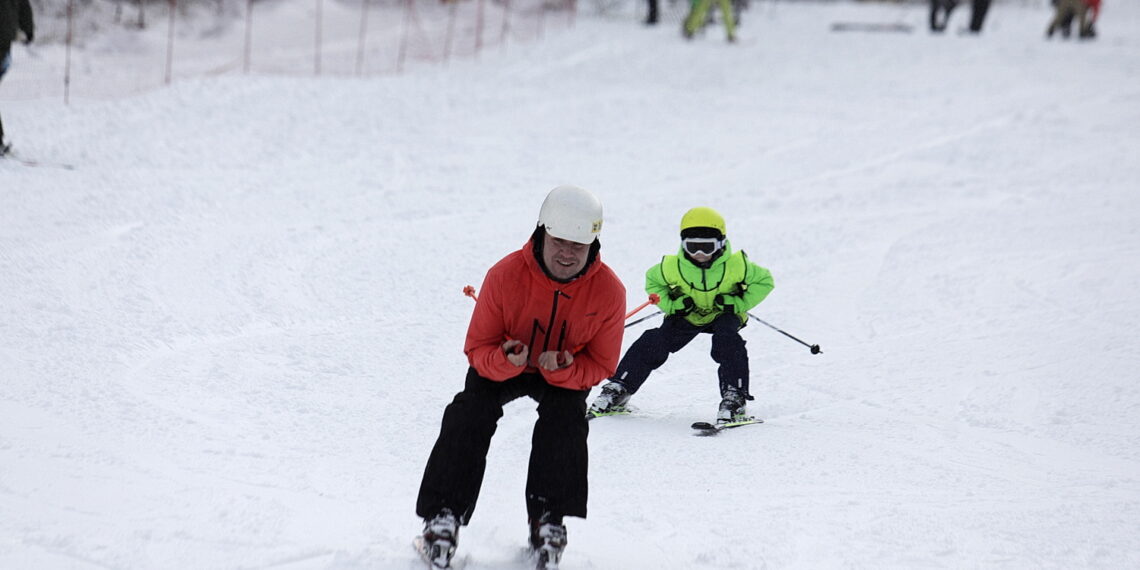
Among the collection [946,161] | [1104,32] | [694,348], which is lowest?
[694,348]

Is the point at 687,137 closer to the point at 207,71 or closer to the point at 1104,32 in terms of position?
the point at 207,71

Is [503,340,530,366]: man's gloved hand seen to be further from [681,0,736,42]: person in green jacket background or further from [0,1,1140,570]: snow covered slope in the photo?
[681,0,736,42]: person in green jacket background

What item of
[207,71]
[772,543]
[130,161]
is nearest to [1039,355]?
[772,543]

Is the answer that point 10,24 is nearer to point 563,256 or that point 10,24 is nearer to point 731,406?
point 731,406

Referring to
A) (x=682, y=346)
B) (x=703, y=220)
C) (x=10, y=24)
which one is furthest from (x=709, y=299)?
(x=10, y=24)

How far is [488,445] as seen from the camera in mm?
3914

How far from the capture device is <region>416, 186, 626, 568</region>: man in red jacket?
12.5 feet

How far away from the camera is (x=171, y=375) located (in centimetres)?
587

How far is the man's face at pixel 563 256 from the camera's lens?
3785 millimetres

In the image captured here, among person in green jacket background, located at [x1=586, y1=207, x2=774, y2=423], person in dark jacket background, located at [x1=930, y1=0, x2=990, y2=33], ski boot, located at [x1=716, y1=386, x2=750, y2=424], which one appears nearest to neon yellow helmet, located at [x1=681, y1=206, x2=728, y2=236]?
person in green jacket background, located at [x1=586, y1=207, x2=774, y2=423]

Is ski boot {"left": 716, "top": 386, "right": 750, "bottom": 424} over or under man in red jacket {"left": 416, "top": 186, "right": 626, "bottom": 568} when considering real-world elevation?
under

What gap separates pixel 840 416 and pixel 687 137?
780 centimetres

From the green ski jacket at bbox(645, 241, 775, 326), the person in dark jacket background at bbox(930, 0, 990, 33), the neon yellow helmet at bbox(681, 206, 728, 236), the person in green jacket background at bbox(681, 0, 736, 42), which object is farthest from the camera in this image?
the person in dark jacket background at bbox(930, 0, 990, 33)

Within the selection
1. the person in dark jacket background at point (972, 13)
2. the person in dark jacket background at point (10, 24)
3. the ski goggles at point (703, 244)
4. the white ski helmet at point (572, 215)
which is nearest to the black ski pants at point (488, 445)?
the white ski helmet at point (572, 215)
